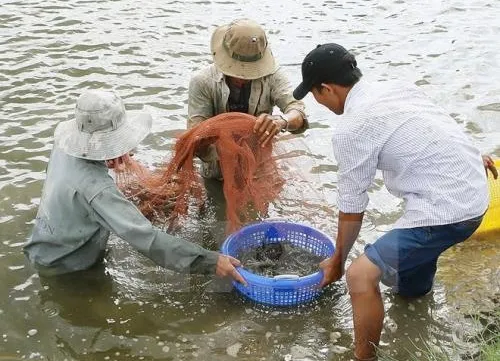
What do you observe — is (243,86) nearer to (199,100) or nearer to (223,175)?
(199,100)

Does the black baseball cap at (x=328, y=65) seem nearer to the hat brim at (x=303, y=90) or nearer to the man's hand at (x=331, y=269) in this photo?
the hat brim at (x=303, y=90)

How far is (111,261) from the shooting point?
180 inches

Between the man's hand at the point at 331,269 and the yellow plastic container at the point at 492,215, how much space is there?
167cm

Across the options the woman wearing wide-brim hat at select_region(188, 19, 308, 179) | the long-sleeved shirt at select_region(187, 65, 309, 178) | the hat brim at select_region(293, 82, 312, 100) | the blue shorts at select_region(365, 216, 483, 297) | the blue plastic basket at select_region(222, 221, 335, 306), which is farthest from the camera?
the long-sleeved shirt at select_region(187, 65, 309, 178)

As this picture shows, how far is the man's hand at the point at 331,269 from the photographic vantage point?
375 cm

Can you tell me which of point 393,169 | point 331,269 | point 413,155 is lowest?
point 331,269

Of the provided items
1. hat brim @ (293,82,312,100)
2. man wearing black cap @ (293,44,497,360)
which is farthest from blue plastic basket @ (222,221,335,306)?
hat brim @ (293,82,312,100)

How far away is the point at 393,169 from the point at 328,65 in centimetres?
70

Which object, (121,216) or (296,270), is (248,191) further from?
(121,216)

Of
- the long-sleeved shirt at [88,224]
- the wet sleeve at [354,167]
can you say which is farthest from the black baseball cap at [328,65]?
the long-sleeved shirt at [88,224]

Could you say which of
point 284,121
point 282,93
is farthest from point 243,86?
point 284,121

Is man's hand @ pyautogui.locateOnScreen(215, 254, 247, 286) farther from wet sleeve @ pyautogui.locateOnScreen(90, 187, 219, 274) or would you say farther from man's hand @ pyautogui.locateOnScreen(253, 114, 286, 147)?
man's hand @ pyautogui.locateOnScreen(253, 114, 286, 147)

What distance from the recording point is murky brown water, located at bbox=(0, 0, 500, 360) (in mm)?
3914

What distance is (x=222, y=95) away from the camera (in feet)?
16.1
